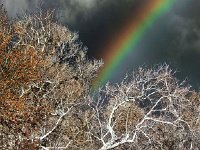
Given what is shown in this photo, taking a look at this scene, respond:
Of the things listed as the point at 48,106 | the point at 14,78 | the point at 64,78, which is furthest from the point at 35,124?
the point at 64,78

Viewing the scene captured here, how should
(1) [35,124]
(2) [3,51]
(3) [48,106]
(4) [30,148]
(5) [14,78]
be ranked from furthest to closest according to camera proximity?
(2) [3,51] → (5) [14,78] → (3) [48,106] → (1) [35,124] → (4) [30,148]

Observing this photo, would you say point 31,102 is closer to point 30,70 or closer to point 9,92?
point 9,92

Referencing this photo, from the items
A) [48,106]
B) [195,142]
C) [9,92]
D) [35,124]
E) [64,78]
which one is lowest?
[195,142]

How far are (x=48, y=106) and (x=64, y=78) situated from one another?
19354 mm

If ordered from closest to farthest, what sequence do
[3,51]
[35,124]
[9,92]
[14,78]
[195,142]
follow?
[195,142], [35,124], [9,92], [14,78], [3,51]

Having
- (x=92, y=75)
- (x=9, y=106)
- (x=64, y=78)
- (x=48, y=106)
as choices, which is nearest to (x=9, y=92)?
(x=9, y=106)

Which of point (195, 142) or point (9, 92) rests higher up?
point (9, 92)

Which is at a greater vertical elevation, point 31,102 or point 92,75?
point 92,75

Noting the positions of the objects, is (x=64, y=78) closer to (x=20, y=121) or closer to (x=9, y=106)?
(x=9, y=106)

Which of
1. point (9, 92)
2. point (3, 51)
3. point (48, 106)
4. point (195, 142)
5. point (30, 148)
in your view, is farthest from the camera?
point (3, 51)

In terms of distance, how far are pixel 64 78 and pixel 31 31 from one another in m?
10.5

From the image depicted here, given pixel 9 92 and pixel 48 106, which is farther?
pixel 9 92

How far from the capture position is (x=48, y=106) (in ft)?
152

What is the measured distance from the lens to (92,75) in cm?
6894
